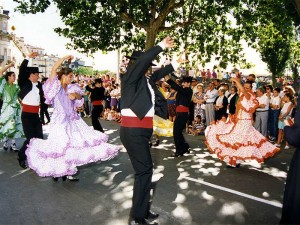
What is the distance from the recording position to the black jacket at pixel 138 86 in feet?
13.9

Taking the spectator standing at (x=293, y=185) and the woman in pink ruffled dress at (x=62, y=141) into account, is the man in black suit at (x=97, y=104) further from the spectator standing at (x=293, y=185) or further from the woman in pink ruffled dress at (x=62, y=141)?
the spectator standing at (x=293, y=185)

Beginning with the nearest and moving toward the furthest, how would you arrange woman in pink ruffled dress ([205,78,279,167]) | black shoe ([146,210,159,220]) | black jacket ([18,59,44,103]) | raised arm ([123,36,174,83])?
1. raised arm ([123,36,174,83])
2. black shoe ([146,210,159,220])
3. black jacket ([18,59,44,103])
4. woman in pink ruffled dress ([205,78,279,167])

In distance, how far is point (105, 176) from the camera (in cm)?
671

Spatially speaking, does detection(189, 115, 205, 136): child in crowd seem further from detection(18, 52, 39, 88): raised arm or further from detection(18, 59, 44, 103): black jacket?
detection(18, 52, 39, 88): raised arm

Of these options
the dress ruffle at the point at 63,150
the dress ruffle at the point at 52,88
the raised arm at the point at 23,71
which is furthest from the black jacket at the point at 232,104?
the dress ruffle at the point at 52,88

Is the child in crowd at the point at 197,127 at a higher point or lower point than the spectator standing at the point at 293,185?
lower

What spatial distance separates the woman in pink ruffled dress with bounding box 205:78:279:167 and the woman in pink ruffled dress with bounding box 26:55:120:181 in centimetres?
276

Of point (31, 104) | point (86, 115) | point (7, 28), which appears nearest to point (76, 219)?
point (31, 104)

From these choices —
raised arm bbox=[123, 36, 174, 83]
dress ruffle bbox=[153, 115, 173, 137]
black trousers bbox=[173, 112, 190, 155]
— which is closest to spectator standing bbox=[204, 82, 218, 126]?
dress ruffle bbox=[153, 115, 173, 137]

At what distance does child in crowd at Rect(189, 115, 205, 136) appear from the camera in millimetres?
12898

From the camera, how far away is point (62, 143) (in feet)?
20.3

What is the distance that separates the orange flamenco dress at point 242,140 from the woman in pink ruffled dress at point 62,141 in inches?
109

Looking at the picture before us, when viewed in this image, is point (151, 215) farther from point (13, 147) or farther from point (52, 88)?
point (13, 147)

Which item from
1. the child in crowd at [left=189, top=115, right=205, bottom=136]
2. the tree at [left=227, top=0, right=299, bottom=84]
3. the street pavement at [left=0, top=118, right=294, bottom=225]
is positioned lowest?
the street pavement at [left=0, top=118, right=294, bottom=225]
